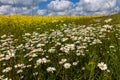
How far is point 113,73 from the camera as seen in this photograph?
15.2 ft

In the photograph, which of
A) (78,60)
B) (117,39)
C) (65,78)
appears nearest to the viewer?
(65,78)

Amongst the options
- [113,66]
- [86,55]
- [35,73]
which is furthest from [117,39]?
[35,73]

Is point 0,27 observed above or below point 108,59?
below

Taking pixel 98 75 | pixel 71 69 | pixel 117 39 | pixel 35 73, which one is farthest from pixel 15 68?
pixel 117 39

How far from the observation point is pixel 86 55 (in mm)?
5742

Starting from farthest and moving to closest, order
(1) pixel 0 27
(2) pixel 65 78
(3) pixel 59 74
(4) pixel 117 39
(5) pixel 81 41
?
(1) pixel 0 27
(4) pixel 117 39
(5) pixel 81 41
(3) pixel 59 74
(2) pixel 65 78

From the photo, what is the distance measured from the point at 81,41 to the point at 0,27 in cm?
892

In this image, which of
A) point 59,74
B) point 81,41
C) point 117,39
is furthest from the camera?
point 117,39

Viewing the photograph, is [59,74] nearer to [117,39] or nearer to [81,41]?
[81,41]

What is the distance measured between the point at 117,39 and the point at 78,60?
6.77 feet

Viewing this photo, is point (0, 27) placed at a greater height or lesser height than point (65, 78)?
lesser

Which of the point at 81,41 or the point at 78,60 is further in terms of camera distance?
the point at 81,41

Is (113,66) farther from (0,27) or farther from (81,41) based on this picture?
(0,27)

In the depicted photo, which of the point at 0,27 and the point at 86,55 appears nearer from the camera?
the point at 86,55
